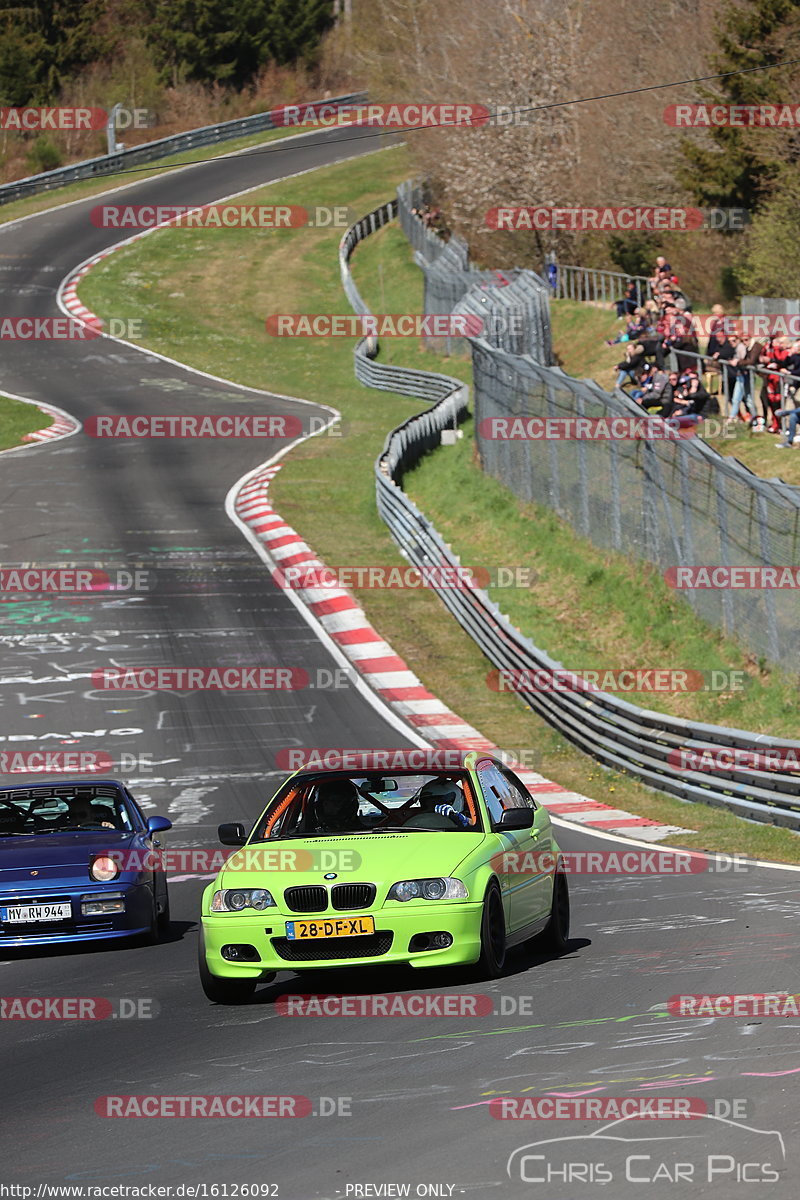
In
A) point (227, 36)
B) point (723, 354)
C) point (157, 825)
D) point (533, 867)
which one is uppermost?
point (227, 36)

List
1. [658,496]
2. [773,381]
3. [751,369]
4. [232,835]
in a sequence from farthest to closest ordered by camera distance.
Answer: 1. [751,369]
2. [773,381]
3. [658,496]
4. [232,835]

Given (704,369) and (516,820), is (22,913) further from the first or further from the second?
(704,369)

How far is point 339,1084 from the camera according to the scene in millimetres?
7324

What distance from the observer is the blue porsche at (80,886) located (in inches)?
465

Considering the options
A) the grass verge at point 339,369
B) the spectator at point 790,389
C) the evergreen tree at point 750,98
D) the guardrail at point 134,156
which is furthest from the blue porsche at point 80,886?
the guardrail at point 134,156

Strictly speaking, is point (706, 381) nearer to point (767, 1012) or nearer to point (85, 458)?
point (85, 458)

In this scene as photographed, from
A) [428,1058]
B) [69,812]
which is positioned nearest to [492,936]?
[428,1058]

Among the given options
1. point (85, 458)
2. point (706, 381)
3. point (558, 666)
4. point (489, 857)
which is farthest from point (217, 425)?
point (489, 857)

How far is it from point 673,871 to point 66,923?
5401mm

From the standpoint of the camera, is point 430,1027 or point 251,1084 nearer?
point 251,1084

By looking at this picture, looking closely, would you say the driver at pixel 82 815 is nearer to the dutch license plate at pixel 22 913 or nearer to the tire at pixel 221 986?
the dutch license plate at pixel 22 913

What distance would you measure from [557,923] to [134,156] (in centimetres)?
6821

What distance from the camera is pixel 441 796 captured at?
10.5 meters

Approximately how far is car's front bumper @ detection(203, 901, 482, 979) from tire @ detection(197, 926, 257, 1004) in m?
0.08
